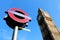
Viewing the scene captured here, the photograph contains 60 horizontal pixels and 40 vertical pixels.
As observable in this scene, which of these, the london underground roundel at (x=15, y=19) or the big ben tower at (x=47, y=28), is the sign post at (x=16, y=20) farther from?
the big ben tower at (x=47, y=28)

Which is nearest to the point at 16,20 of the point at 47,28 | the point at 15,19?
the point at 15,19

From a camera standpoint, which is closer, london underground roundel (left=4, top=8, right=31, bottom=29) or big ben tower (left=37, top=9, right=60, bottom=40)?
big ben tower (left=37, top=9, right=60, bottom=40)

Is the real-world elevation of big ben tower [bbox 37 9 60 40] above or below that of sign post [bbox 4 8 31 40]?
below

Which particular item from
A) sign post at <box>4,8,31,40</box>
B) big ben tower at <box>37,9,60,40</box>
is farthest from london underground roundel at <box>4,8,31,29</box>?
big ben tower at <box>37,9,60,40</box>

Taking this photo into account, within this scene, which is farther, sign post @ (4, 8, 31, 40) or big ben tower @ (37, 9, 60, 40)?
sign post @ (4, 8, 31, 40)

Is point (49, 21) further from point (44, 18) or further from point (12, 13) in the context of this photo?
point (12, 13)

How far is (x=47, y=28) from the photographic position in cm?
556

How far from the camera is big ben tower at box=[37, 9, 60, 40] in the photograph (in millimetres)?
5163

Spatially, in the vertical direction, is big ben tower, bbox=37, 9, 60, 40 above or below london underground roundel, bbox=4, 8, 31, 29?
below

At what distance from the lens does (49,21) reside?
6152mm

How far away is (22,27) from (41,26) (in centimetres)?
499

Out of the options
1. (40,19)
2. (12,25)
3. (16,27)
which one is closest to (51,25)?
(40,19)

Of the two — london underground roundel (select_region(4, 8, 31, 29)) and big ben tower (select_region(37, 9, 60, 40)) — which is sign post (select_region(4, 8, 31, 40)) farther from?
big ben tower (select_region(37, 9, 60, 40))

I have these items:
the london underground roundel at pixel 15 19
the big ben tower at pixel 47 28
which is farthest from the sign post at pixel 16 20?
the big ben tower at pixel 47 28
